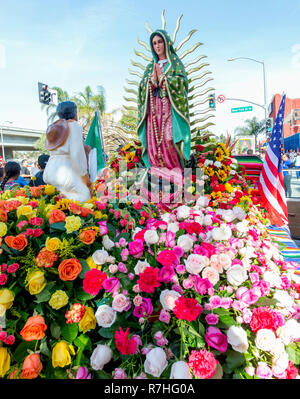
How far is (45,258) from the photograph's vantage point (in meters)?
1.28

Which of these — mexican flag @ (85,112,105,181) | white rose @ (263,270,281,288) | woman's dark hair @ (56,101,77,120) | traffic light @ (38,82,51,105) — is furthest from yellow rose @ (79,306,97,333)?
traffic light @ (38,82,51,105)

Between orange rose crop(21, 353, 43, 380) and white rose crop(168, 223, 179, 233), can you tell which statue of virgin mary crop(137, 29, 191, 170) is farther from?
orange rose crop(21, 353, 43, 380)

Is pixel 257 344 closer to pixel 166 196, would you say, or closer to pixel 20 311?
pixel 20 311

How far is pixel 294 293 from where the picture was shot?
1.48 meters

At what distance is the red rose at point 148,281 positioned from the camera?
1177 mm

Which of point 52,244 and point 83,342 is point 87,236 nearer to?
point 52,244

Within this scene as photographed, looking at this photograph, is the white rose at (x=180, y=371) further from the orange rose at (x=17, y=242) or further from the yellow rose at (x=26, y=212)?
the yellow rose at (x=26, y=212)

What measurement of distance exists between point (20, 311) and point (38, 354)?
208mm

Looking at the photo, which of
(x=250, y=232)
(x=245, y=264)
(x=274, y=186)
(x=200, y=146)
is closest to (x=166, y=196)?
(x=200, y=146)

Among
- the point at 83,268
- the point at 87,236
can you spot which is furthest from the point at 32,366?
the point at 87,236

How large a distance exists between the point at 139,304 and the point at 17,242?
63cm

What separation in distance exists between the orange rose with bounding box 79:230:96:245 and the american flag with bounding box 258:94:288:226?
9.23ft

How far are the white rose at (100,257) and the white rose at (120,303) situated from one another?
20 centimetres

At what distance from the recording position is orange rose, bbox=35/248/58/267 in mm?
1277
